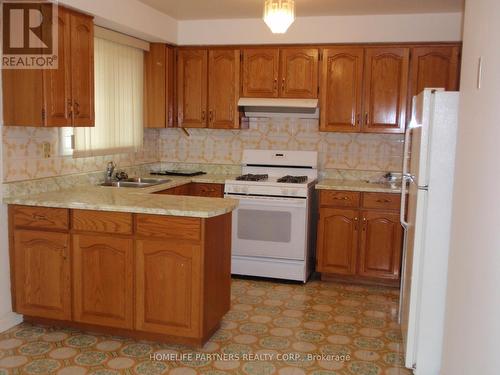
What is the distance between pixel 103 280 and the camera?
3377 millimetres

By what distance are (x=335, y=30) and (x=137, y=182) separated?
2.26m

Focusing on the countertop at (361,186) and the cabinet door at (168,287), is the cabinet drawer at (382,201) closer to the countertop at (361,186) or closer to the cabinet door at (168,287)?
the countertop at (361,186)

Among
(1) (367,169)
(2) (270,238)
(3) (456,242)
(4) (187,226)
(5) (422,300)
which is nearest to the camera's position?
(3) (456,242)

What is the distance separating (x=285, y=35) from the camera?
194 inches

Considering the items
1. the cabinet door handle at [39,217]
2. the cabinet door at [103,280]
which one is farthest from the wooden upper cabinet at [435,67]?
the cabinet door handle at [39,217]

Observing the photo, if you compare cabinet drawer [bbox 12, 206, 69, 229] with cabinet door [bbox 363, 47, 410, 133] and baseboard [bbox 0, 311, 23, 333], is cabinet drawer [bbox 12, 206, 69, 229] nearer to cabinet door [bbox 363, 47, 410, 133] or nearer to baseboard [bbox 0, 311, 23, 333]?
baseboard [bbox 0, 311, 23, 333]

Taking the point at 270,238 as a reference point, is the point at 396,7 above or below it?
above

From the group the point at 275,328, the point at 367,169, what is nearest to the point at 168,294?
the point at 275,328

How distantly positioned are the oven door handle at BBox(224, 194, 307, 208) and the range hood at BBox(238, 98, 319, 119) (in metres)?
0.87

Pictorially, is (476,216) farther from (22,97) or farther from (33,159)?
(33,159)

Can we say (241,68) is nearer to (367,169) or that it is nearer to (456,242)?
(367,169)

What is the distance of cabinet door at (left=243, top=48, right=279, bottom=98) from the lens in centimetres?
499

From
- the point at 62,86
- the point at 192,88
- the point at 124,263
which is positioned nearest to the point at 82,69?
the point at 62,86

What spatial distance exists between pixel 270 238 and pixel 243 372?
6.09 feet
